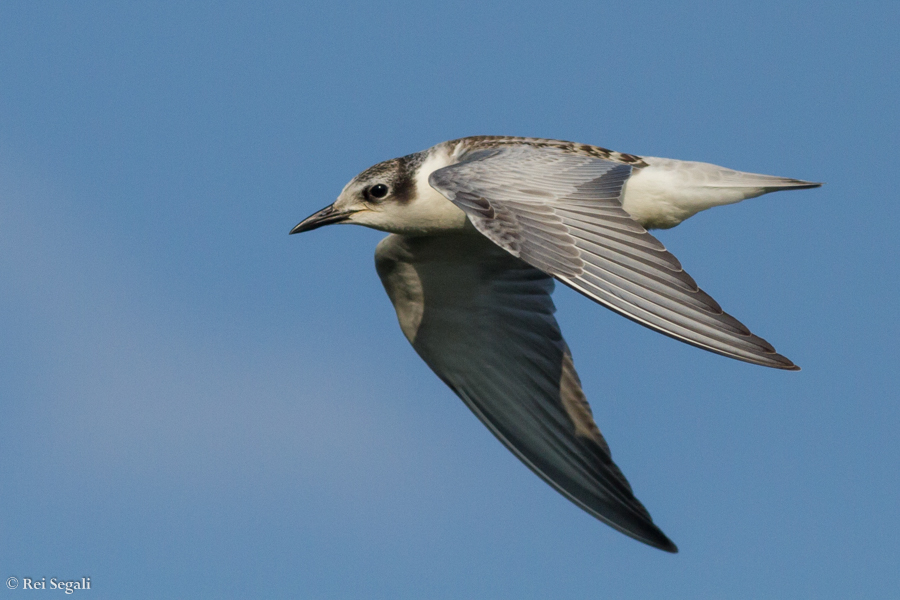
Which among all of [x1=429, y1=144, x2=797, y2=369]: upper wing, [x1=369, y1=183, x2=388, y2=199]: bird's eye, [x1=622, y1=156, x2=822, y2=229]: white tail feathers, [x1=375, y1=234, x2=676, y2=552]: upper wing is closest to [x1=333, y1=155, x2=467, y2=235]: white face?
[x1=369, y1=183, x2=388, y2=199]: bird's eye

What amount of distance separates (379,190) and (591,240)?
9.99ft

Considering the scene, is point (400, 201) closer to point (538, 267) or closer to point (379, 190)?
point (379, 190)

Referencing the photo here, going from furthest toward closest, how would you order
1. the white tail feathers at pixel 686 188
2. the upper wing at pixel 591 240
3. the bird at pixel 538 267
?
the white tail feathers at pixel 686 188, the bird at pixel 538 267, the upper wing at pixel 591 240

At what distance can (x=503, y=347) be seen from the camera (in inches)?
498

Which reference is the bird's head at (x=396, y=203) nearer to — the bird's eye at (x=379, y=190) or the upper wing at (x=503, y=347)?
the bird's eye at (x=379, y=190)

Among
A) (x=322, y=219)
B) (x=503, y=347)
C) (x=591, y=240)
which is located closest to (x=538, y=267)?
(x=591, y=240)

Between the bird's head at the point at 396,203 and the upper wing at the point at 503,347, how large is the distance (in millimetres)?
863

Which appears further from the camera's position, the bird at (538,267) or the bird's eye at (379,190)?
the bird's eye at (379,190)

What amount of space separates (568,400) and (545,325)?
846 millimetres

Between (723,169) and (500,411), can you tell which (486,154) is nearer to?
(723,169)

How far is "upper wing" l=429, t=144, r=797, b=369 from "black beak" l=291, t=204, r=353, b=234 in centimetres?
179

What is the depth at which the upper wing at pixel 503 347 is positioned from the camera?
12094 millimetres

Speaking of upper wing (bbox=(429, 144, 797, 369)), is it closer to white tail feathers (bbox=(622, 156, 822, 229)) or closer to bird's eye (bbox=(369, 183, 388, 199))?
white tail feathers (bbox=(622, 156, 822, 229))

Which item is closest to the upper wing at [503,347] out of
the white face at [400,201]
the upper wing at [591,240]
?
the white face at [400,201]
